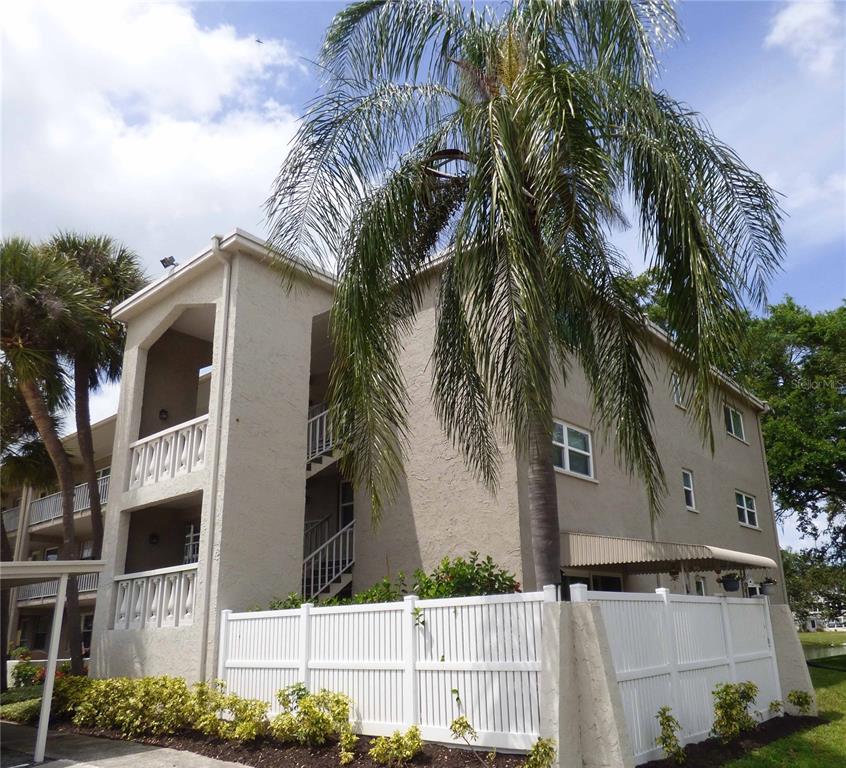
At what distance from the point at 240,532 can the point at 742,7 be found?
11.0 m

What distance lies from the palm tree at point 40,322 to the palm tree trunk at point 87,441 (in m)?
0.51

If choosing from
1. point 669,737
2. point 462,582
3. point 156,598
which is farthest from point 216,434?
point 669,737

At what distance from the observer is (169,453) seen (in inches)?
577

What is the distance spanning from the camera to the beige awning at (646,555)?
12492 mm

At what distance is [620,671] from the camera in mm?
8523

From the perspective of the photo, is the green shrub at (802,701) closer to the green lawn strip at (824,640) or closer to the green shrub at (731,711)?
the green shrub at (731,711)

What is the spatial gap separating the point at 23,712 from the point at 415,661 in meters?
9.09

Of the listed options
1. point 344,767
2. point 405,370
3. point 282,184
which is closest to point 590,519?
point 405,370

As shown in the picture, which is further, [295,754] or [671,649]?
[671,649]

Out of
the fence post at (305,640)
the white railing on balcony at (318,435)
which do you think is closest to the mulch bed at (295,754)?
the fence post at (305,640)

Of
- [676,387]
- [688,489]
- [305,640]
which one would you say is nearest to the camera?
[676,387]

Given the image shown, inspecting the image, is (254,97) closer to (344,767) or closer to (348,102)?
(348,102)

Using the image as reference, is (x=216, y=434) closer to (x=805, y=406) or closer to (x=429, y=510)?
(x=429, y=510)

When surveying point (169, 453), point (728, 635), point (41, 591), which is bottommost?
point (728, 635)
